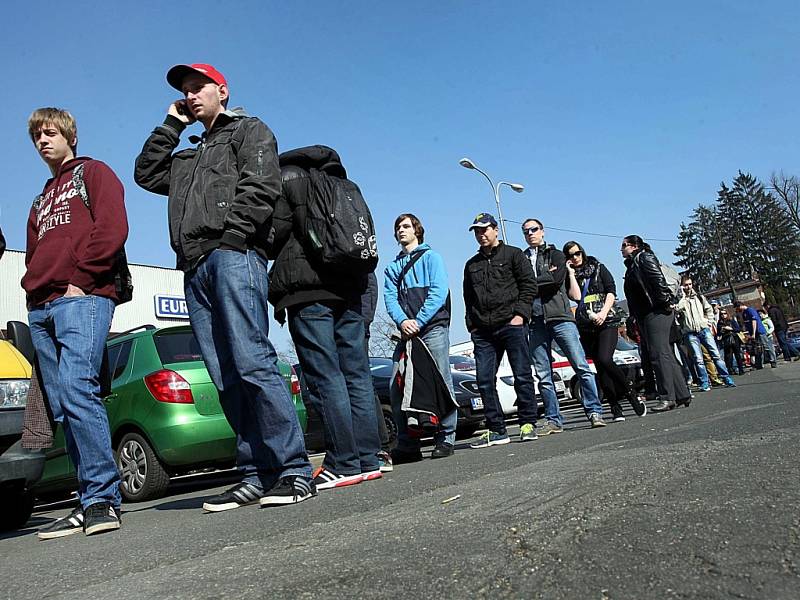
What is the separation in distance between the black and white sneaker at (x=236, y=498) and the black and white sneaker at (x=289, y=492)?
0.86 ft

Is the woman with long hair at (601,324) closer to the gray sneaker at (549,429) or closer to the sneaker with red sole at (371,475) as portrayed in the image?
the gray sneaker at (549,429)

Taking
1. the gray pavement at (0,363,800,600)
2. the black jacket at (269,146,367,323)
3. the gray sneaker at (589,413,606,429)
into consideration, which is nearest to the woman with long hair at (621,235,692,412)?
the gray sneaker at (589,413,606,429)

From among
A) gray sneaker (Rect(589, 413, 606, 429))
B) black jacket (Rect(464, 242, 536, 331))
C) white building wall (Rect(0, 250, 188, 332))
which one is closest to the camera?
black jacket (Rect(464, 242, 536, 331))

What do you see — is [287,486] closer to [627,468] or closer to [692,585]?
[627,468]

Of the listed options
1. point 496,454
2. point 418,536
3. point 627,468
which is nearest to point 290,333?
point 496,454

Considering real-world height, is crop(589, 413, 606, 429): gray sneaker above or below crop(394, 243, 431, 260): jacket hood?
below

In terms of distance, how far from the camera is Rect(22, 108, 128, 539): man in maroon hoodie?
3854 millimetres

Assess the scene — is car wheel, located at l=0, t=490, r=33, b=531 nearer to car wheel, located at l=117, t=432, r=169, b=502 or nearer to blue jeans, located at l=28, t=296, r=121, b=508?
blue jeans, located at l=28, t=296, r=121, b=508

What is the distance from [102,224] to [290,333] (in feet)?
4.08

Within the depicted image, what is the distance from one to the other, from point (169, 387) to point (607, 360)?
4.67m

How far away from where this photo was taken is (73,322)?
3.88 m

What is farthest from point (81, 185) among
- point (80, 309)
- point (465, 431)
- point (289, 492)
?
point (465, 431)

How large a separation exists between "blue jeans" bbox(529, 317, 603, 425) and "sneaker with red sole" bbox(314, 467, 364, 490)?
345 cm

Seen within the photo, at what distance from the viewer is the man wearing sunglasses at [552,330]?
764 cm
